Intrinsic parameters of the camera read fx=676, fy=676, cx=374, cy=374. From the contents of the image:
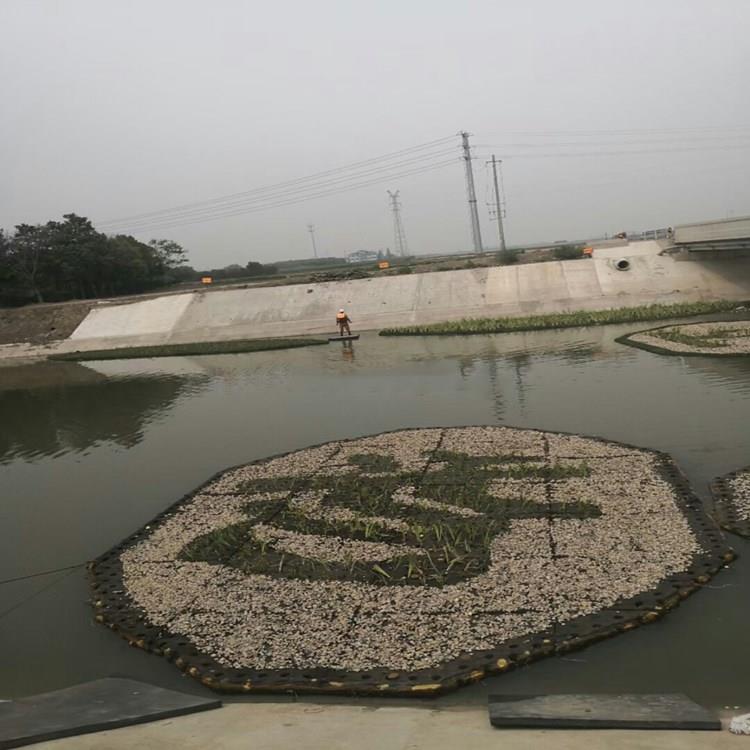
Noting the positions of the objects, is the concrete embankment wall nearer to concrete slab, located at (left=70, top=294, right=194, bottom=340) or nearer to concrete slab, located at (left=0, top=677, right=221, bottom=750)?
concrete slab, located at (left=70, top=294, right=194, bottom=340)

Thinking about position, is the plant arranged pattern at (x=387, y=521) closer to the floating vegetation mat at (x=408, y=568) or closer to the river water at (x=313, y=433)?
the floating vegetation mat at (x=408, y=568)

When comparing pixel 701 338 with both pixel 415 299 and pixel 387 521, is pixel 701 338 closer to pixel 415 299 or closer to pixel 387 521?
pixel 387 521

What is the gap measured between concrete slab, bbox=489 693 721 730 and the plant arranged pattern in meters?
2.43

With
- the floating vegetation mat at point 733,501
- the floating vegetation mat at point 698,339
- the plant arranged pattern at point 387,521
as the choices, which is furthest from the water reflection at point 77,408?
the floating vegetation mat at point 698,339

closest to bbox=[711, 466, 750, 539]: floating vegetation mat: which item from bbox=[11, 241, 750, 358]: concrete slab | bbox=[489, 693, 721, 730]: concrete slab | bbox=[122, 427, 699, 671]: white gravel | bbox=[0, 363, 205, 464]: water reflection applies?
bbox=[122, 427, 699, 671]: white gravel

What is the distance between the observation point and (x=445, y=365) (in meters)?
23.4

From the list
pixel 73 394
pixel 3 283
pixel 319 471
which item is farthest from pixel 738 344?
pixel 3 283

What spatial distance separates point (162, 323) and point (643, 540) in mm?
39683

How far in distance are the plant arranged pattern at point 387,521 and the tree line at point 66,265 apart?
163ft

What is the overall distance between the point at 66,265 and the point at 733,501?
55.3 metres

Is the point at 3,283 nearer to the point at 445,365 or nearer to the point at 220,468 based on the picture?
the point at 445,365

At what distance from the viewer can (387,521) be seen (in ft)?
31.8

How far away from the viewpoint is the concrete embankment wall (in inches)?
1444

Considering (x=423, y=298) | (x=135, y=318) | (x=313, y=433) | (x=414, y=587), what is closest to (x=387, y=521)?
(x=414, y=587)
